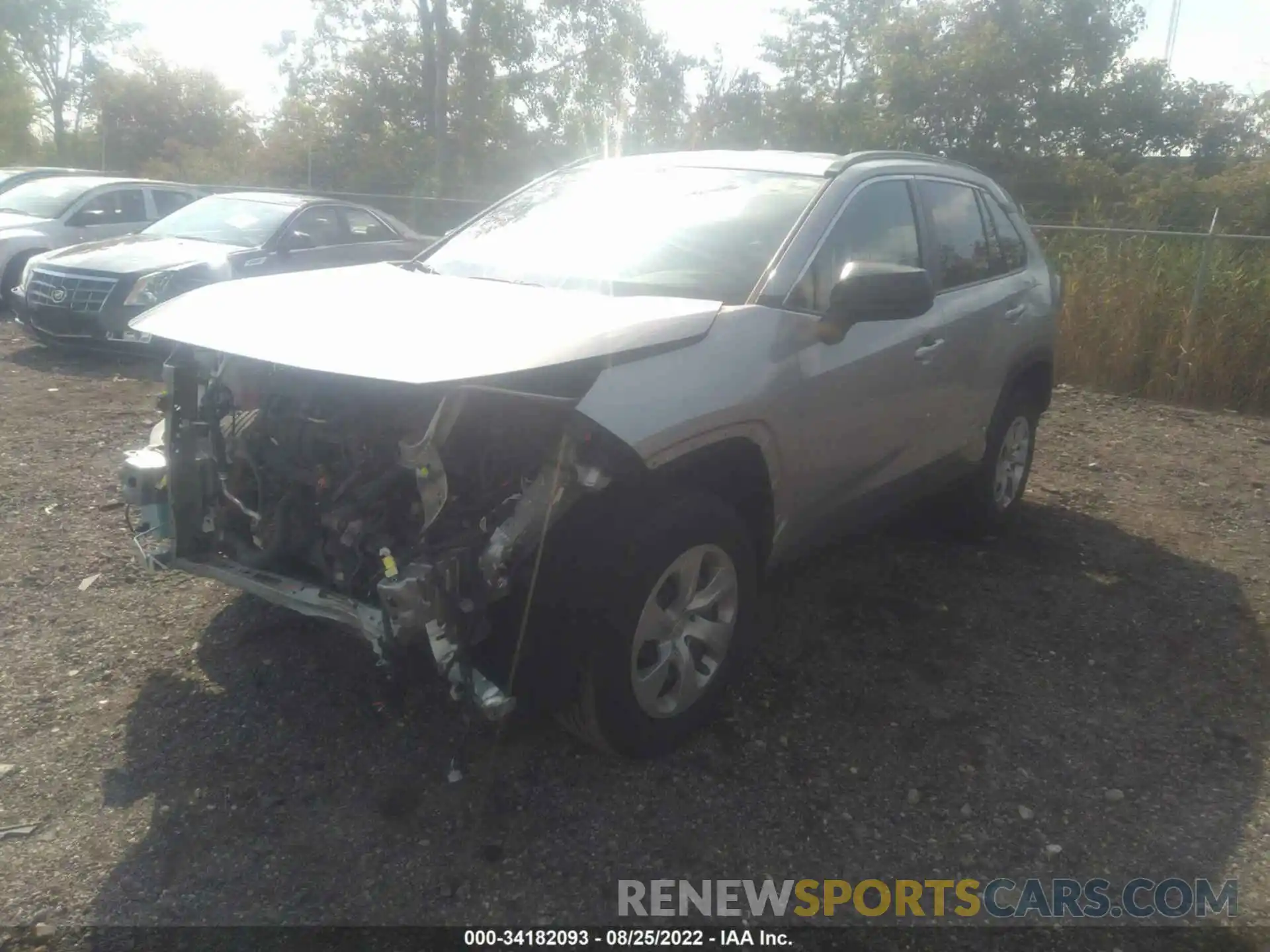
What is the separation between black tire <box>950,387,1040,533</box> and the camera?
5184 millimetres

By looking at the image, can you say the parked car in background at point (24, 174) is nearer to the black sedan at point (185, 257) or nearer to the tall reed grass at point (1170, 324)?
the black sedan at point (185, 257)

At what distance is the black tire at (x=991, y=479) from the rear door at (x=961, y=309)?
18 centimetres

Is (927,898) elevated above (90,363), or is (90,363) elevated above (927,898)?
(90,363)

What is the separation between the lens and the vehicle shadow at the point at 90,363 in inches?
343

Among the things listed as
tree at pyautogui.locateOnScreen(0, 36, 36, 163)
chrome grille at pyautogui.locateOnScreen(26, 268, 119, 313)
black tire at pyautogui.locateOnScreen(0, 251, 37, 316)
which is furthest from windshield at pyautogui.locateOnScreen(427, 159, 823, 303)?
tree at pyautogui.locateOnScreen(0, 36, 36, 163)

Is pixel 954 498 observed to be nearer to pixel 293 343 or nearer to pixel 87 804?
pixel 293 343

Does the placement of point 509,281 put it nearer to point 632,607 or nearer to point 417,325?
point 417,325

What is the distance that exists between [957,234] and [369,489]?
3103 mm

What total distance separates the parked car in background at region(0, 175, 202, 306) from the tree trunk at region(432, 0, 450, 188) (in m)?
14.9

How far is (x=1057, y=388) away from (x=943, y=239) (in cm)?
592

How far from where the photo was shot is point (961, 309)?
A: 455 centimetres

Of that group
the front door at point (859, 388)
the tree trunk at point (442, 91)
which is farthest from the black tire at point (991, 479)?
the tree trunk at point (442, 91)

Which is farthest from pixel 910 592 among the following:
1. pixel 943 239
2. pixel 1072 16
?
pixel 1072 16

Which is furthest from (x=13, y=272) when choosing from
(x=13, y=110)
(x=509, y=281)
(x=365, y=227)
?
(x=13, y=110)
